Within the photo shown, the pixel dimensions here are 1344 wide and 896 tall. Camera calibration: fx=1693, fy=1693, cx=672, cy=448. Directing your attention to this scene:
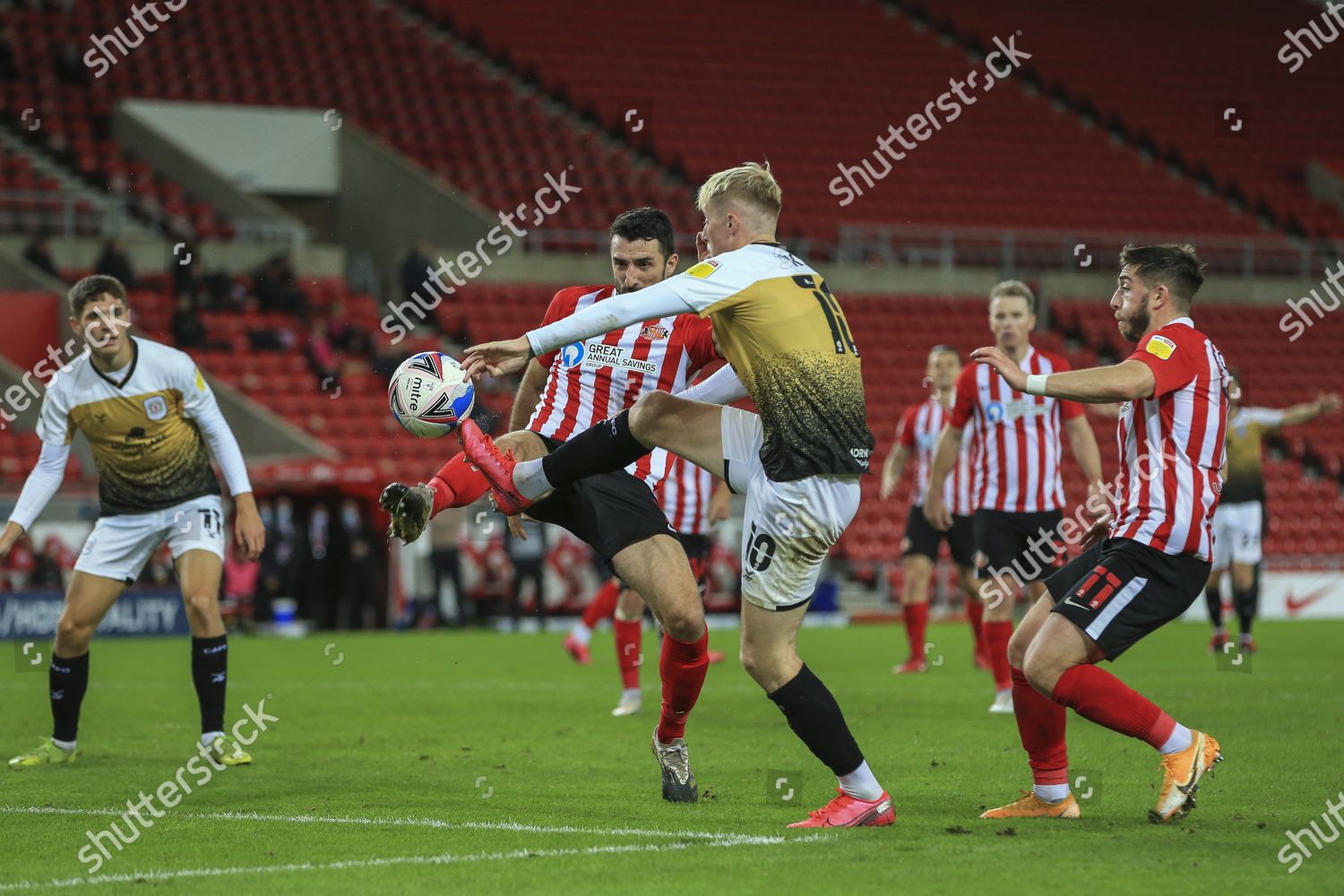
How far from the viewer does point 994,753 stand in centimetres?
820

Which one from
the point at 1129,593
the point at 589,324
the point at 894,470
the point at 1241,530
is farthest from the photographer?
the point at 1241,530

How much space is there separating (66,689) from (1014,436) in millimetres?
5684

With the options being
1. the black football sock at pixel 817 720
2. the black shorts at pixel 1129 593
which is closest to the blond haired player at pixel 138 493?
the black football sock at pixel 817 720

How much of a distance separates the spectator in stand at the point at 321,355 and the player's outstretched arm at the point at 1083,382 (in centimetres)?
1711

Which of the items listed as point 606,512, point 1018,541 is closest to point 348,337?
point 1018,541

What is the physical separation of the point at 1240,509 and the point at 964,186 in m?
15.6

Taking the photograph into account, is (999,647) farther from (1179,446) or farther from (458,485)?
(458,485)

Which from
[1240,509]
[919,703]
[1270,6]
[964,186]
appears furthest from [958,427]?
[1270,6]

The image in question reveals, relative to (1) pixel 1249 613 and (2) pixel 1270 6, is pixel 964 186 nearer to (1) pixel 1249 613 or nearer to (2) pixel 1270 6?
(2) pixel 1270 6

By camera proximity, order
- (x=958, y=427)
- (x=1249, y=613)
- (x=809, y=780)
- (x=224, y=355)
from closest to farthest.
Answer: (x=809, y=780), (x=958, y=427), (x=1249, y=613), (x=224, y=355)

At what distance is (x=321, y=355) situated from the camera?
74.1 ft

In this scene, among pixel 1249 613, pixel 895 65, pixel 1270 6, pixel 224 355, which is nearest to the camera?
pixel 1249 613

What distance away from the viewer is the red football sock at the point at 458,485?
6848 millimetres

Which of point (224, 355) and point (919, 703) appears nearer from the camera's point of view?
point (919, 703)
